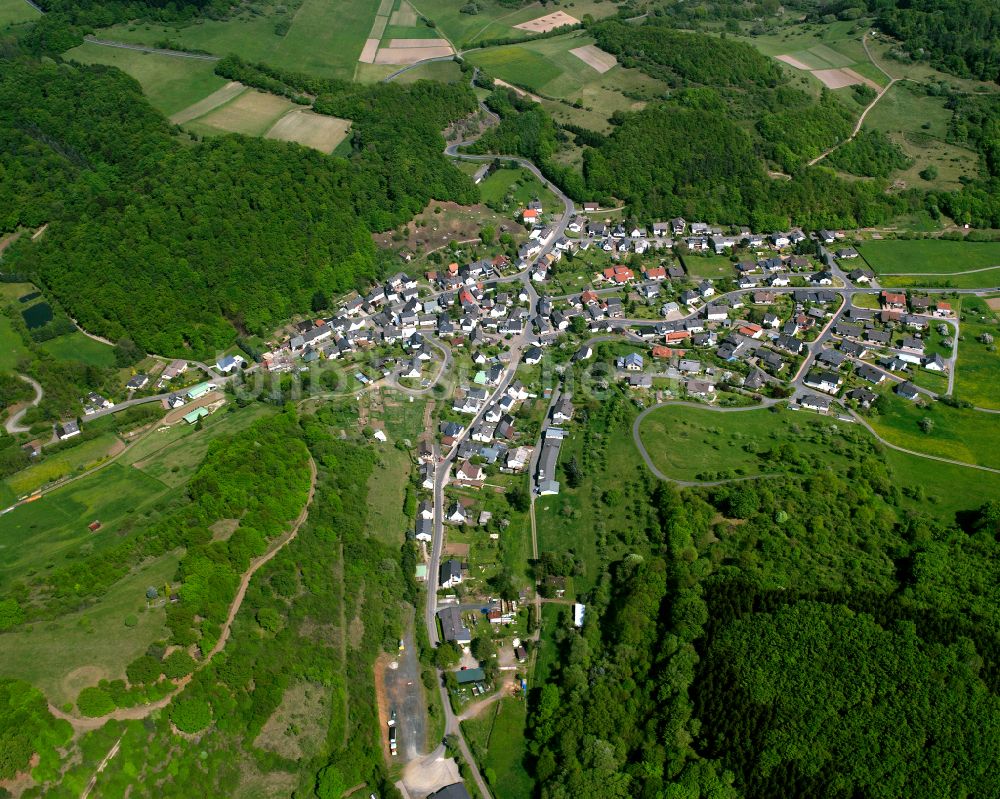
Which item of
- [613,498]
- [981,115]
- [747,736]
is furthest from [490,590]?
[981,115]

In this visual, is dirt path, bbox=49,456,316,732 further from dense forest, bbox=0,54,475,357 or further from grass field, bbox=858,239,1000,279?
grass field, bbox=858,239,1000,279

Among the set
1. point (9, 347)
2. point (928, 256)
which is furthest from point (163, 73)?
point (928, 256)

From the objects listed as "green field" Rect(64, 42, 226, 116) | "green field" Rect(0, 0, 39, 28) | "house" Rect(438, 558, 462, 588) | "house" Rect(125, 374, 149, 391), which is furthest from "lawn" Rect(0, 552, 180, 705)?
"green field" Rect(0, 0, 39, 28)

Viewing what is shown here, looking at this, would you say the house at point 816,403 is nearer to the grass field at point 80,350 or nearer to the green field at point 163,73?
the grass field at point 80,350

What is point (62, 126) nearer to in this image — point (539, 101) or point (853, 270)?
point (539, 101)

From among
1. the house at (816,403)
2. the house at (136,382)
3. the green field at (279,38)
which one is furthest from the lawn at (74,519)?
the green field at (279,38)
